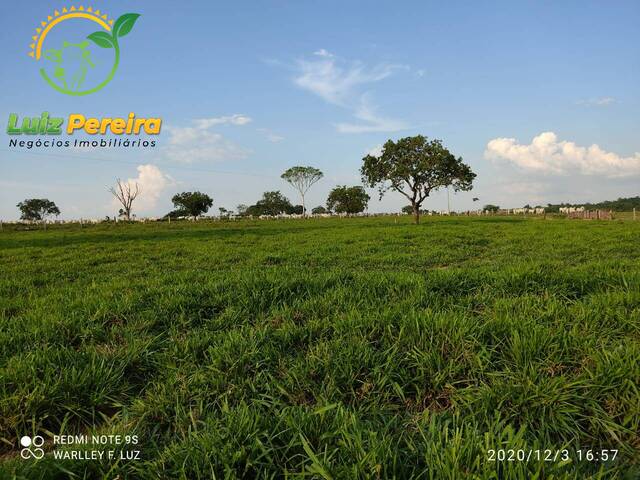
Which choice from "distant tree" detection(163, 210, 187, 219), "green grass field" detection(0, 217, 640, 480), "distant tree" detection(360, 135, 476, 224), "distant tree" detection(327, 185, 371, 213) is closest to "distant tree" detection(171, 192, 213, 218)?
"distant tree" detection(163, 210, 187, 219)

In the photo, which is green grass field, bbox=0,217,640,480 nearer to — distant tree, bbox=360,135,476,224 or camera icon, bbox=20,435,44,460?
camera icon, bbox=20,435,44,460

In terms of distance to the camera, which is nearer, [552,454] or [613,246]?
[552,454]

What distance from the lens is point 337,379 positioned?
3.28 m

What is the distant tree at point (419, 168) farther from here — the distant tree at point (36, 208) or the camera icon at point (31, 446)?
the distant tree at point (36, 208)

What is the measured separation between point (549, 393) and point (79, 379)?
4010 mm

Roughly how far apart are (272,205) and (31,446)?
15948cm

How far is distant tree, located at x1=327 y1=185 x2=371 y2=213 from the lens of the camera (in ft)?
430

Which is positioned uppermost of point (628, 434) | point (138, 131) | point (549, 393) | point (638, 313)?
point (138, 131)

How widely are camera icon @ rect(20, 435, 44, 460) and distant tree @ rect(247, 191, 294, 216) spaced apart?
158 meters

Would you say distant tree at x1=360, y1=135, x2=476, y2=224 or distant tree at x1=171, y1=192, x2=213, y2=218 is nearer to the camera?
distant tree at x1=360, y1=135, x2=476, y2=224

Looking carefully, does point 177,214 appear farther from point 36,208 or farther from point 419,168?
point 419,168

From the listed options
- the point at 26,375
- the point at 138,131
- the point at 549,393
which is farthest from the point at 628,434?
the point at 138,131

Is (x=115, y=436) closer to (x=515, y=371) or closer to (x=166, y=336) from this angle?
(x=166, y=336)

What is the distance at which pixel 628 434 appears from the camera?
102 inches
